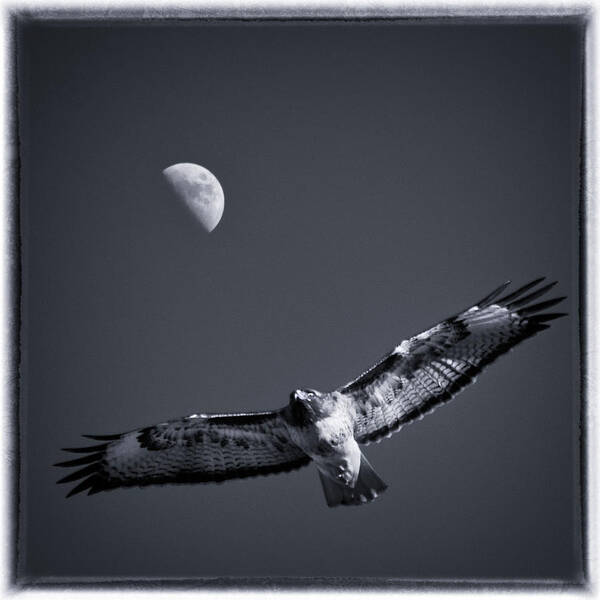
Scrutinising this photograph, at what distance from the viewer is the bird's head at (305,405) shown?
22.3 feet

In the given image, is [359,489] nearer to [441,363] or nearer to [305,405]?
[305,405]

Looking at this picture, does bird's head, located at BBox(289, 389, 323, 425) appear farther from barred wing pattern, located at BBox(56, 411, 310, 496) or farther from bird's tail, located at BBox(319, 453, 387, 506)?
bird's tail, located at BBox(319, 453, 387, 506)

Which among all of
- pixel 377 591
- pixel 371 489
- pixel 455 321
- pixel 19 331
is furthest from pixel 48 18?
pixel 377 591

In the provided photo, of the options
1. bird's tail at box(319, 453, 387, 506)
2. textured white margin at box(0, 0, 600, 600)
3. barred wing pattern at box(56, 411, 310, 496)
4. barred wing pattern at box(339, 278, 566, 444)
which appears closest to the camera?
textured white margin at box(0, 0, 600, 600)

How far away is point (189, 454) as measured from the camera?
777 cm

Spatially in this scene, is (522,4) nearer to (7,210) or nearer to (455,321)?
(455,321)

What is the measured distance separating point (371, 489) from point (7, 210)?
383cm

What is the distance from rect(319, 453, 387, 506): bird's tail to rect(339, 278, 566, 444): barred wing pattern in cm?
47

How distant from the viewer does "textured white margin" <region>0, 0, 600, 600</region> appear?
6.09 metres

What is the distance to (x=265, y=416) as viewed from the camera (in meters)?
7.30

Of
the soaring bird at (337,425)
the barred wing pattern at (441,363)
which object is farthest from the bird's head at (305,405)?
the barred wing pattern at (441,363)

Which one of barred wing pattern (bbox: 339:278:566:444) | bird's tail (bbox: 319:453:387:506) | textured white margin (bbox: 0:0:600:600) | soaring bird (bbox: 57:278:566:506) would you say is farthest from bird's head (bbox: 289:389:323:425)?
textured white margin (bbox: 0:0:600:600)

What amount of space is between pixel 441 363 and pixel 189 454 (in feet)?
8.46

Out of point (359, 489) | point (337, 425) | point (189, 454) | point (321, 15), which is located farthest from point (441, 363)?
point (321, 15)
